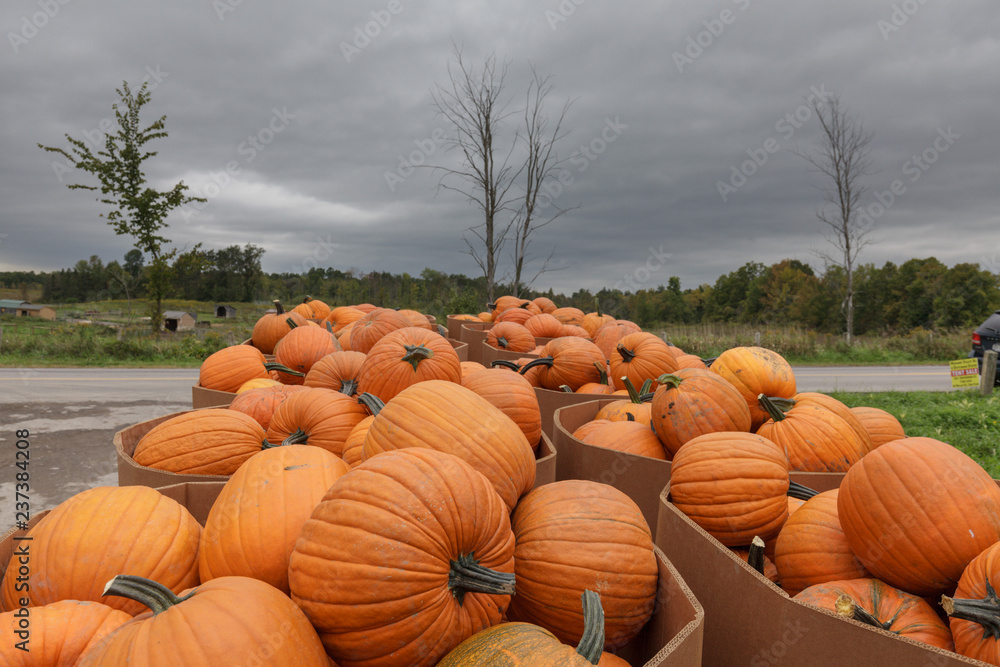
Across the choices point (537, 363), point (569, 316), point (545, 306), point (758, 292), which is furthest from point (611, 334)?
point (758, 292)

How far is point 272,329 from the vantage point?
4.48 metres

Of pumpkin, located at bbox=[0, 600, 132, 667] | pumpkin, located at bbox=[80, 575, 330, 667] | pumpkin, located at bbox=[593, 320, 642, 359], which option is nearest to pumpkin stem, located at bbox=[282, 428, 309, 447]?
pumpkin, located at bbox=[0, 600, 132, 667]

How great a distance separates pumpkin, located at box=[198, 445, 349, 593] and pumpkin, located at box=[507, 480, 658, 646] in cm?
55

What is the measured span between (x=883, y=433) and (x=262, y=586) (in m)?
2.71

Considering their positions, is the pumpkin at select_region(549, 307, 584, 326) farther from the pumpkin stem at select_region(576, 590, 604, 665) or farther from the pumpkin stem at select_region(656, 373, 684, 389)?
the pumpkin stem at select_region(576, 590, 604, 665)

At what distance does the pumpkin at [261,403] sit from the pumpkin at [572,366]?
59.4 inches

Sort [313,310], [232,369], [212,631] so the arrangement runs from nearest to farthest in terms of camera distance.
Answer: [212,631], [232,369], [313,310]

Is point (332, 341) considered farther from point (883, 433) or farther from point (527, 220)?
point (527, 220)

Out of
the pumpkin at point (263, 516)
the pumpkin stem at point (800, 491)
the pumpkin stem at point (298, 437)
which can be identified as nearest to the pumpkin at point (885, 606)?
the pumpkin stem at point (800, 491)

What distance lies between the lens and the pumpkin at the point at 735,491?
1715 mm

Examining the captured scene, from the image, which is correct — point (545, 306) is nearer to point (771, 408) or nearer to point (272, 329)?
point (272, 329)

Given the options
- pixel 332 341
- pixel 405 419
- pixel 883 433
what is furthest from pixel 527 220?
pixel 405 419

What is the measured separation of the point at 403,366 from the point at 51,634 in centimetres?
156

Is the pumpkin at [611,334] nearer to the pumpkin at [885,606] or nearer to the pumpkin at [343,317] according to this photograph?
the pumpkin at [343,317]
